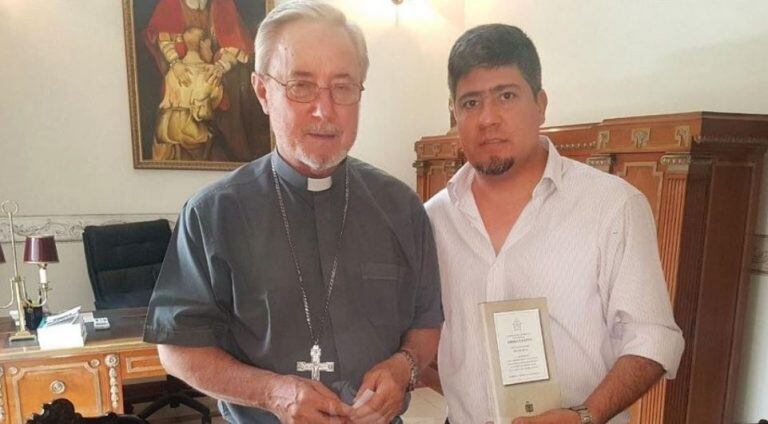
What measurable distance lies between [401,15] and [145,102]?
234cm

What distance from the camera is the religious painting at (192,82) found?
3.86 metres

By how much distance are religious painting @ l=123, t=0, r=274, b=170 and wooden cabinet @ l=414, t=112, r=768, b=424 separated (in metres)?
2.90

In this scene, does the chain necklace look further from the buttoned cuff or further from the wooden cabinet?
the wooden cabinet

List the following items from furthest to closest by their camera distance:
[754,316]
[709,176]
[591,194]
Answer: [754,316] → [709,176] → [591,194]

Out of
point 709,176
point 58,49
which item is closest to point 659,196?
point 709,176

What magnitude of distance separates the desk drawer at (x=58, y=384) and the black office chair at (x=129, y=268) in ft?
2.99

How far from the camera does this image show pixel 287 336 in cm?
115

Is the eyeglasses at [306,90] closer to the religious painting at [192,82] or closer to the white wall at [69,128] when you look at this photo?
the religious painting at [192,82]

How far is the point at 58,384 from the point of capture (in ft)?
7.99

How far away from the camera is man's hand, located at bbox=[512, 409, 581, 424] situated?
3.63 feet

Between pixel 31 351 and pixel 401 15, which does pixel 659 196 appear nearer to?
pixel 31 351

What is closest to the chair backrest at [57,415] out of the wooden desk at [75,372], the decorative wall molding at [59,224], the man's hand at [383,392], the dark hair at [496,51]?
the man's hand at [383,392]

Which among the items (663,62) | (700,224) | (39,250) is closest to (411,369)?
(700,224)

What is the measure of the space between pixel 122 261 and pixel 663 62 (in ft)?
12.1
